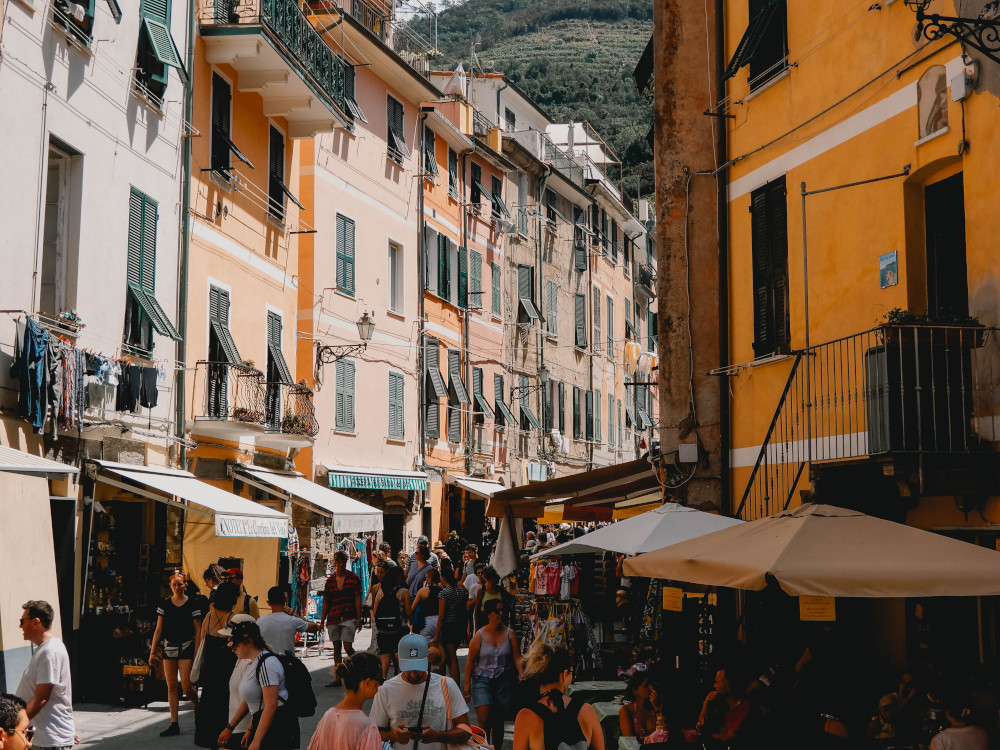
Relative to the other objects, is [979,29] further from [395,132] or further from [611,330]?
[611,330]

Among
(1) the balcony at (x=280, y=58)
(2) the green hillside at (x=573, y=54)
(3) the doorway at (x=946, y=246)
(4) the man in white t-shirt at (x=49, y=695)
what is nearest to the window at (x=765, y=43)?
(3) the doorway at (x=946, y=246)

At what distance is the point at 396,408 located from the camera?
29938 millimetres

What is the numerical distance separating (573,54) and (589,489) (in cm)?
8924

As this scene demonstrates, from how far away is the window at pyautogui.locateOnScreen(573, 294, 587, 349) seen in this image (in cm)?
4347

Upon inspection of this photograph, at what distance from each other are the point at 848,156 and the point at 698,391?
375 cm

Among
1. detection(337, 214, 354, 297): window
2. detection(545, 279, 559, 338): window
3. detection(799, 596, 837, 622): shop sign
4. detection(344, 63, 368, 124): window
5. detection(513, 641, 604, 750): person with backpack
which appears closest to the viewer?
detection(513, 641, 604, 750): person with backpack

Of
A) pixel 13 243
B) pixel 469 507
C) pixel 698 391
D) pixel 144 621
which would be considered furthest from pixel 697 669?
pixel 469 507

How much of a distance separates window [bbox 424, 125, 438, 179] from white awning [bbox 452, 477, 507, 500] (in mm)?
7821

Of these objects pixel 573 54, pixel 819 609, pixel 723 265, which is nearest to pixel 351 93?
pixel 723 265

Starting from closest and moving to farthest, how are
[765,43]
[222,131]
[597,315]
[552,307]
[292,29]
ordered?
[765,43] → [222,131] → [292,29] → [552,307] → [597,315]

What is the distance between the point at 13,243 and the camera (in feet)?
47.5

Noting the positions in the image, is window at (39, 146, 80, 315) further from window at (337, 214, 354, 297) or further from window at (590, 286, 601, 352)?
window at (590, 286, 601, 352)

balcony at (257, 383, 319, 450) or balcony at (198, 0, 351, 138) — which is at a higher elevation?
balcony at (198, 0, 351, 138)

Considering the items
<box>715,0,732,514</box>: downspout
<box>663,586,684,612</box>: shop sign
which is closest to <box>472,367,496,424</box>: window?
<box>715,0,732,514</box>: downspout
